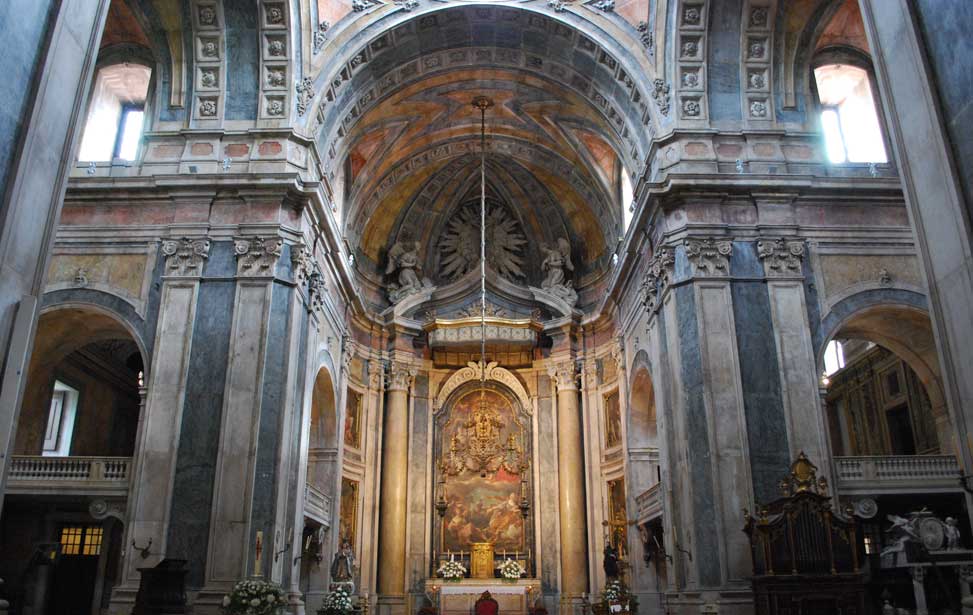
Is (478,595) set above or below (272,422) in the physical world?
below

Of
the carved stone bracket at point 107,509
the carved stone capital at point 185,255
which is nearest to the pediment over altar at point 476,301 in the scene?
the carved stone capital at point 185,255

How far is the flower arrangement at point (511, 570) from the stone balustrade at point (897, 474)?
34.8 feet

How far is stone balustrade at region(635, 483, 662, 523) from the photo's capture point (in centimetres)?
1844

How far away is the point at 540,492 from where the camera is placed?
2548cm

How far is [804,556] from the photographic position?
46.2 feet

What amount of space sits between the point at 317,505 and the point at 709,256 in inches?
435

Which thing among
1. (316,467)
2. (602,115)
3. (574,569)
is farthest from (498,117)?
(574,569)

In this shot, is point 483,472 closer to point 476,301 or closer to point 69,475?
point 476,301

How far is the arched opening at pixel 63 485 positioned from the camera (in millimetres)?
16250

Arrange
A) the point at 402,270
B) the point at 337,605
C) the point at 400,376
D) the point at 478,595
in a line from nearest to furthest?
the point at 337,605 → the point at 478,595 → the point at 400,376 → the point at 402,270

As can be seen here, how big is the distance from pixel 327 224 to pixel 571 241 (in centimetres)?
1067

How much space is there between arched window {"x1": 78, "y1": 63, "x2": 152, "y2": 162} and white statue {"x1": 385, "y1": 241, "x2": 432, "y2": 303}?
30.6 ft

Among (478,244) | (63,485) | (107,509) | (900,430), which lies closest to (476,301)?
(478,244)

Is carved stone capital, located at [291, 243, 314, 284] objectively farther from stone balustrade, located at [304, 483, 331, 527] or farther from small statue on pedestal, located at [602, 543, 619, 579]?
small statue on pedestal, located at [602, 543, 619, 579]
